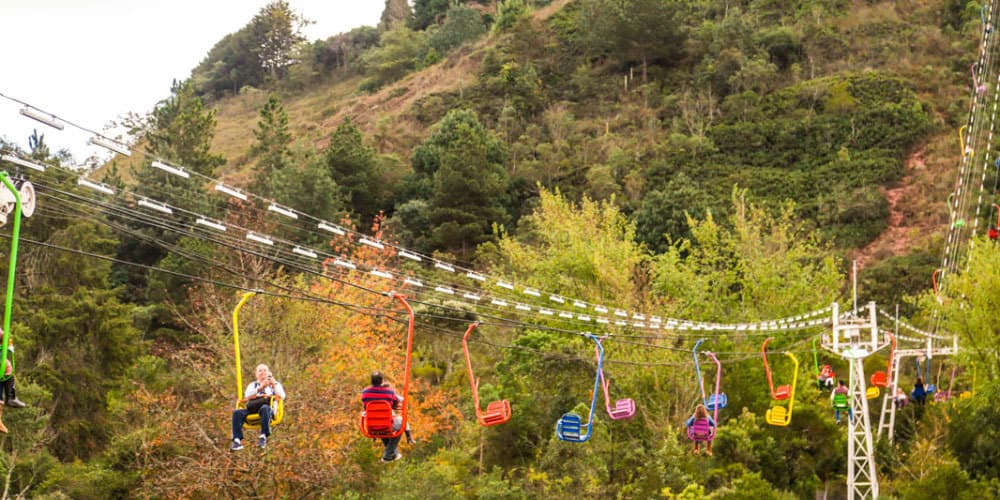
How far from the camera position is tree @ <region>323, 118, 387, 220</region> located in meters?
55.0

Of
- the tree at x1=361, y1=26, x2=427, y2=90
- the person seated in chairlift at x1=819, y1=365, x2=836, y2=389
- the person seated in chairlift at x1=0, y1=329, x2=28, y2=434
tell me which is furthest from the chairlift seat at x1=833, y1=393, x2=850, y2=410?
the tree at x1=361, y1=26, x2=427, y2=90

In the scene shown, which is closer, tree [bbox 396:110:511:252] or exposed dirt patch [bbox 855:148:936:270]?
exposed dirt patch [bbox 855:148:936:270]

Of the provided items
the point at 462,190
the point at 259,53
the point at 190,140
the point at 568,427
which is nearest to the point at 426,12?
the point at 259,53

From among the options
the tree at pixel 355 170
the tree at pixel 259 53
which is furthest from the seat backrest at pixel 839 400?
the tree at pixel 259 53

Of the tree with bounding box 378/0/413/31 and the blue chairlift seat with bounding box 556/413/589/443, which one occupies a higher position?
the tree with bounding box 378/0/413/31

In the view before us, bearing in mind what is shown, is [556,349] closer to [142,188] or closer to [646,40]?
[142,188]

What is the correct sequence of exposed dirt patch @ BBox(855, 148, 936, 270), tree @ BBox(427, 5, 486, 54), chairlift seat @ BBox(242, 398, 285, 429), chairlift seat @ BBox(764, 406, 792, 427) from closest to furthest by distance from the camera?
chairlift seat @ BBox(242, 398, 285, 429)
chairlift seat @ BBox(764, 406, 792, 427)
exposed dirt patch @ BBox(855, 148, 936, 270)
tree @ BBox(427, 5, 486, 54)

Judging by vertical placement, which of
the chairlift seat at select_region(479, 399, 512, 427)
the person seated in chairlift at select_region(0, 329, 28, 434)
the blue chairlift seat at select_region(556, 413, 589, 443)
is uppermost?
the person seated in chairlift at select_region(0, 329, 28, 434)

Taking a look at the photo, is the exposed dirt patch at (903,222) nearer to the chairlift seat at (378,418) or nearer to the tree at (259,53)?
the chairlift seat at (378,418)

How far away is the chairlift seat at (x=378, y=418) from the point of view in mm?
13805

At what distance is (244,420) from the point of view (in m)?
14.1

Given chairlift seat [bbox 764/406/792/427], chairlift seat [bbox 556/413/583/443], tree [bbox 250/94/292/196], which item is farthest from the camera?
tree [bbox 250/94/292/196]

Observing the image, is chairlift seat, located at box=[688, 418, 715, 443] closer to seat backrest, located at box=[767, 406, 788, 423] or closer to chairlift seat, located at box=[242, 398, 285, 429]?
seat backrest, located at box=[767, 406, 788, 423]

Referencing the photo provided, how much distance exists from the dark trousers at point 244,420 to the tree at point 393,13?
317 ft
